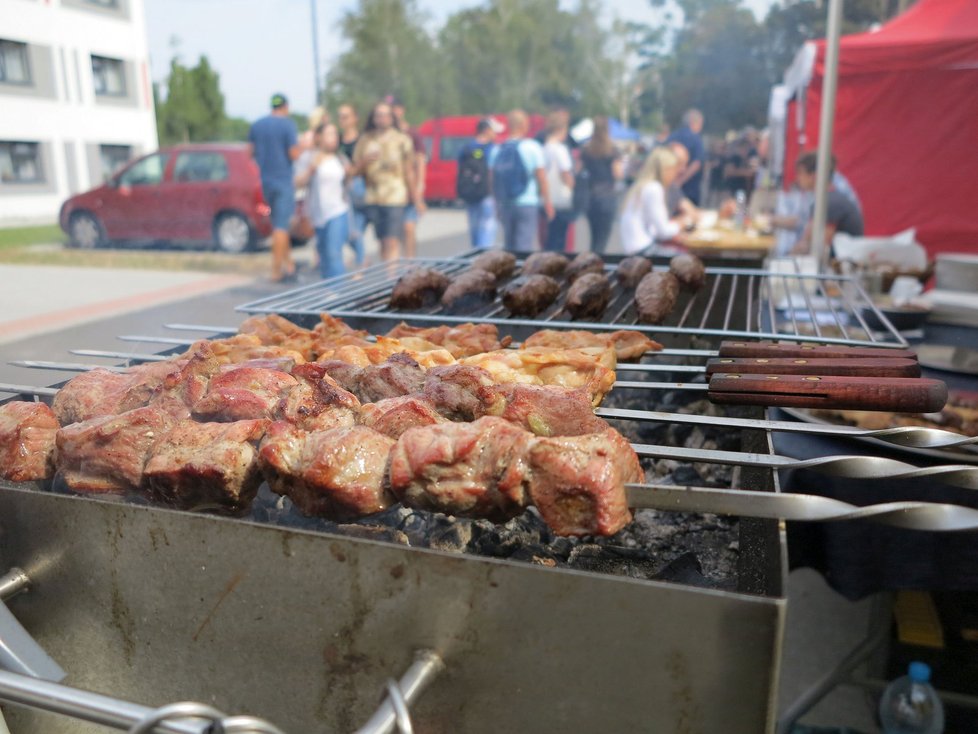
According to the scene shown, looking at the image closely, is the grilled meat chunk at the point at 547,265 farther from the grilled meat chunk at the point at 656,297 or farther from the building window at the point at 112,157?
the building window at the point at 112,157

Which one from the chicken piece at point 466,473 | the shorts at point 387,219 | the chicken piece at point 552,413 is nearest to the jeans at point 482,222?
the shorts at point 387,219

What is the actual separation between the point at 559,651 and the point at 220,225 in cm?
899

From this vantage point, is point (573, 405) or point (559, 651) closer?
point (559, 651)

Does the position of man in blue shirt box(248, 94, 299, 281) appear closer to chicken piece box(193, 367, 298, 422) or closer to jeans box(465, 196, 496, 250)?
jeans box(465, 196, 496, 250)

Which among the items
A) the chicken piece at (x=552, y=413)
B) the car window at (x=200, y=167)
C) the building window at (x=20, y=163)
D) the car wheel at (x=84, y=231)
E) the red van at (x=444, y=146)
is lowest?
the chicken piece at (x=552, y=413)

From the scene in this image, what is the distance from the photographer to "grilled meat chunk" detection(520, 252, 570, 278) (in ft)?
14.1

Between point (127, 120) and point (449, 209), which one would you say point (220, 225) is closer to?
point (127, 120)

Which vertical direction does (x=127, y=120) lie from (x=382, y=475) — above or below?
above

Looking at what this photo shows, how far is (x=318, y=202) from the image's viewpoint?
9961mm

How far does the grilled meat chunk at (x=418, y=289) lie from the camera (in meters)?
3.66

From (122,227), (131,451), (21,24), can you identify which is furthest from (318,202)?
(131,451)

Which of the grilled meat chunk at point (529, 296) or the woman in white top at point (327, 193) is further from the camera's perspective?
the woman in white top at point (327, 193)

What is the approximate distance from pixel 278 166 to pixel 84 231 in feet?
21.7

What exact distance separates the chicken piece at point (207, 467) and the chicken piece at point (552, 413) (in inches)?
25.9
